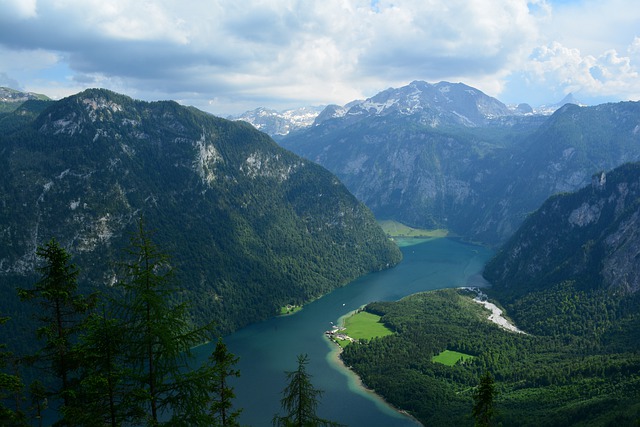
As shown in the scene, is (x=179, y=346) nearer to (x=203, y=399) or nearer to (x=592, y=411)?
(x=203, y=399)

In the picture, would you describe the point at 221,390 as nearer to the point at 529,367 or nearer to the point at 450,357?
the point at 529,367

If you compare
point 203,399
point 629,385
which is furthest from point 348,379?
point 203,399

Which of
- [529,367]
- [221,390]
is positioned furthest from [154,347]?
[529,367]

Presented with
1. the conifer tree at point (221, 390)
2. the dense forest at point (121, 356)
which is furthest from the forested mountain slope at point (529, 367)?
the dense forest at point (121, 356)

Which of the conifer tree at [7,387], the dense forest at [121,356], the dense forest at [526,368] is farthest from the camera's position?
the dense forest at [526,368]

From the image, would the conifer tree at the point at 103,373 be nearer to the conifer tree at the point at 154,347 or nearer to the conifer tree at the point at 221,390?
the conifer tree at the point at 154,347

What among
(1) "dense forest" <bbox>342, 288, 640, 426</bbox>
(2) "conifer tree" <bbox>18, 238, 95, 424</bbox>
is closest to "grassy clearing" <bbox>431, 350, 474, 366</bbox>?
(1) "dense forest" <bbox>342, 288, 640, 426</bbox>

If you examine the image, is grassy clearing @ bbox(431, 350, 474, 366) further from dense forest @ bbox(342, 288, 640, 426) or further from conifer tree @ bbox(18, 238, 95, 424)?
conifer tree @ bbox(18, 238, 95, 424)
